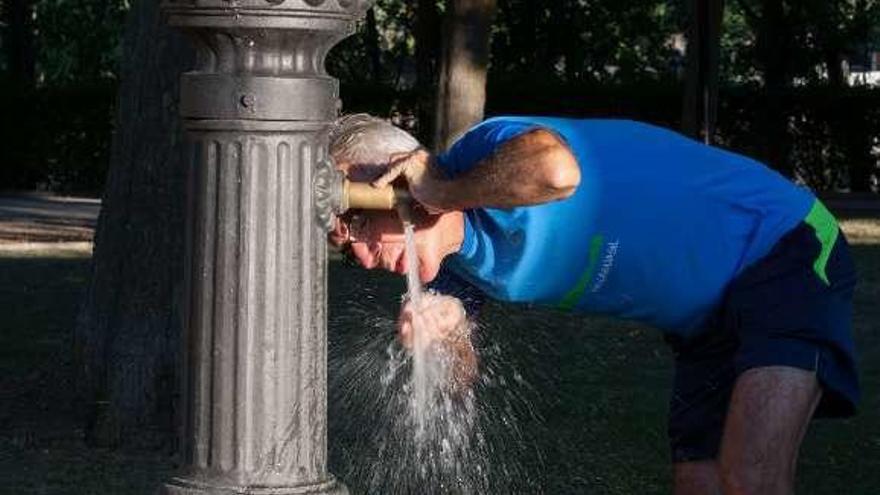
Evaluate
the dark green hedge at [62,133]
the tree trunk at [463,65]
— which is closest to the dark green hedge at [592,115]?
the dark green hedge at [62,133]

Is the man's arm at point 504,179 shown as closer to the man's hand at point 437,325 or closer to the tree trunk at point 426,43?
the man's hand at point 437,325

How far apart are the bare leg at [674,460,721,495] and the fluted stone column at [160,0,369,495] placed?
1599mm

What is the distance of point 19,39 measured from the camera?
27797mm

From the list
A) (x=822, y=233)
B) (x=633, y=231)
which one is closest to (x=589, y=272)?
(x=633, y=231)

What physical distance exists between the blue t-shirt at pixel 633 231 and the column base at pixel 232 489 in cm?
91

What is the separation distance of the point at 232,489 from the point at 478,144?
94 cm

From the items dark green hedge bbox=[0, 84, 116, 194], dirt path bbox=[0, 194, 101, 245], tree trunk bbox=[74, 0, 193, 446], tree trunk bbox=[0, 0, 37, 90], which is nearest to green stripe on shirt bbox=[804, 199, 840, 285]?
tree trunk bbox=[74, 0, 193, 446]

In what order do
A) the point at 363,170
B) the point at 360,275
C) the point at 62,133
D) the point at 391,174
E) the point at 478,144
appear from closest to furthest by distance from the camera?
the point at 391,174 < the point at 363,170 < the point at 478,144 < the point at 360,275 < the point at 62,133

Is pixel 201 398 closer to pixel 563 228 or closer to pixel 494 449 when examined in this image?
pixel 563 228

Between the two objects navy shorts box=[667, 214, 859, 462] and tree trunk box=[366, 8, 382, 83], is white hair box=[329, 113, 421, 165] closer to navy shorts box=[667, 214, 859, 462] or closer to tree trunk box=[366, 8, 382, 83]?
navy shorts box=[667, 214, 859, 462]

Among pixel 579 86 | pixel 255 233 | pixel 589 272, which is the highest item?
pixel 579 86

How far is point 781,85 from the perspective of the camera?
24734 millimetres

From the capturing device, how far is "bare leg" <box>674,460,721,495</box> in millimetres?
4438

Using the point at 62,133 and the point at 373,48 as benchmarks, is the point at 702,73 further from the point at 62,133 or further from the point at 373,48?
the point at 373,48
